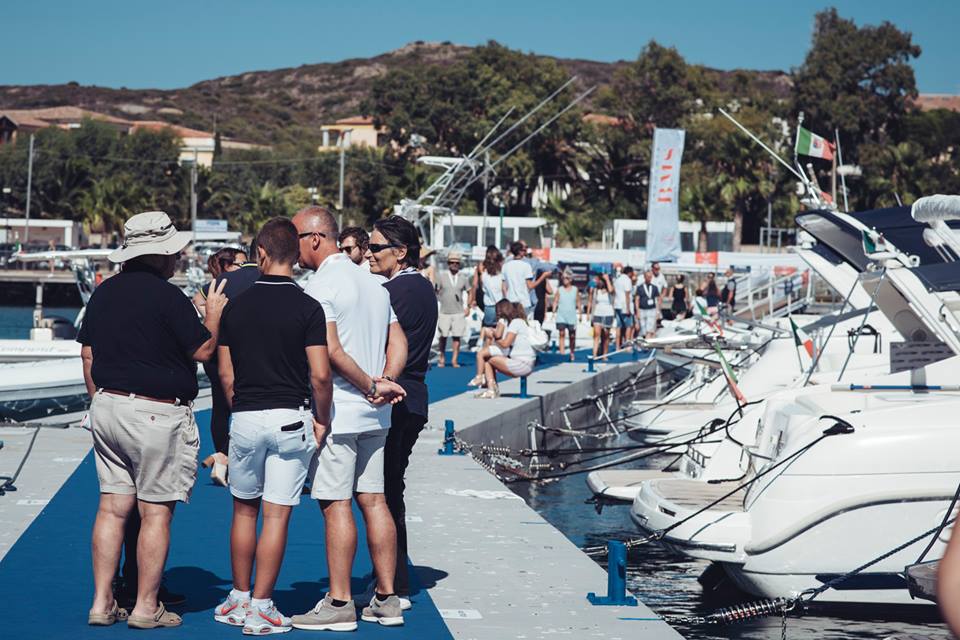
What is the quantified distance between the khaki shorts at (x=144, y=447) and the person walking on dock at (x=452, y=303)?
1231 cm

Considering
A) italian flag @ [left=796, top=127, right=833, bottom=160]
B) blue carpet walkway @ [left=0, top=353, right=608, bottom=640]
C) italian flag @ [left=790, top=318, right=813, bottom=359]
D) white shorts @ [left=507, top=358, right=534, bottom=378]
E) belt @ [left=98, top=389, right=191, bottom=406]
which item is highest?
italian flag @ [left=796, top=127, right=833, bottom=160]

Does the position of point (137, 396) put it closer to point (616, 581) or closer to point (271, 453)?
point (271, 453)

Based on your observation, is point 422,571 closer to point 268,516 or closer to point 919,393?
point 268,516

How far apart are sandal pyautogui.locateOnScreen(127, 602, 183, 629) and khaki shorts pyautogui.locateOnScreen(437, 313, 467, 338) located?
13.3 m

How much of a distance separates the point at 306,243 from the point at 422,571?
215 centimetres

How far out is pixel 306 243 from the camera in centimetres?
571

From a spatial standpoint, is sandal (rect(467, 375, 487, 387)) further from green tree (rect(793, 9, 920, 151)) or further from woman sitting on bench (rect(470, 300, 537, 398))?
green tree (rect(793, 9, 920, 151))

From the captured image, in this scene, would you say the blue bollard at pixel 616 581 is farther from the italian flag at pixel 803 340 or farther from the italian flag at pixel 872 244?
the italian flag at pixel 803 340

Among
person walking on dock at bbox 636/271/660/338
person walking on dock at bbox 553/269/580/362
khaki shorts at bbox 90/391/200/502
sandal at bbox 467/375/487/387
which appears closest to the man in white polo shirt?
khaki shorts at bbox 90/391/200/502

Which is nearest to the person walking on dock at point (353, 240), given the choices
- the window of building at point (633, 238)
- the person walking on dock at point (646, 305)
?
the person walking on dock at point (646, 305)

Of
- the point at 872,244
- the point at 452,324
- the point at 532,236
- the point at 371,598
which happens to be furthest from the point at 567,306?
the point at 532,236

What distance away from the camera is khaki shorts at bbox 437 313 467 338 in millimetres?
18953

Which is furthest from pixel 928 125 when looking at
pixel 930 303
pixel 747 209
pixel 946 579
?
pixel 946 579

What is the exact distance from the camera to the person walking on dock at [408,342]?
6129mm
